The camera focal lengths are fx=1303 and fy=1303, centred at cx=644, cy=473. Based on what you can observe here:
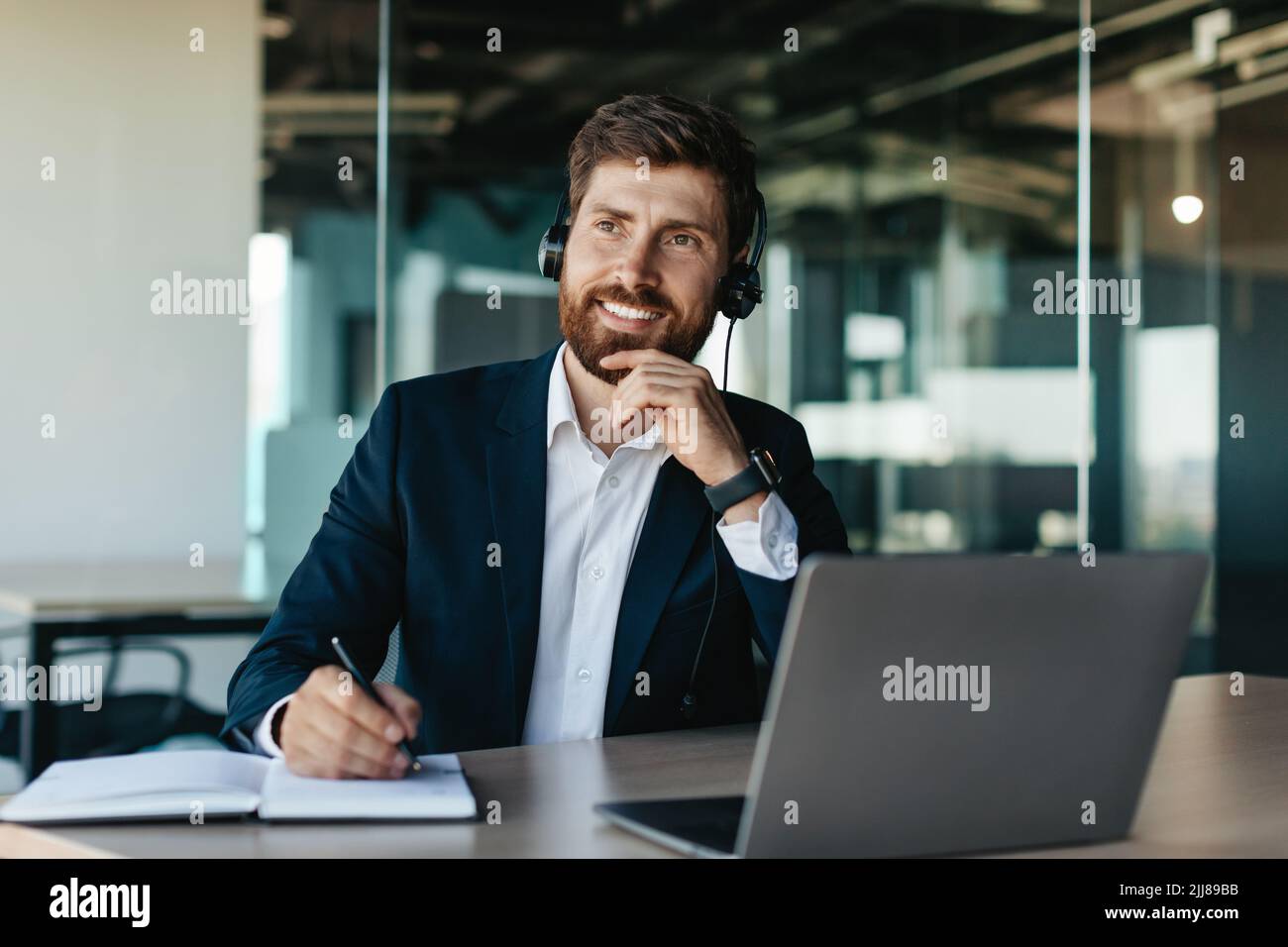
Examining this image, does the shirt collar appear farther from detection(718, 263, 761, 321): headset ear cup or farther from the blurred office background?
the blurred office background

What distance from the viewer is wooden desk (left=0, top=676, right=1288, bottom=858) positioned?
3.43 ft

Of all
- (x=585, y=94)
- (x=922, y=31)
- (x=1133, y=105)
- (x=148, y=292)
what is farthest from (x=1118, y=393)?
(x=148, y=292)

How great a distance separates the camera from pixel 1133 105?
17.1 feet

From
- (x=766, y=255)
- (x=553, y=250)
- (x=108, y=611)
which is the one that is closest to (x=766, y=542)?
(x=553, y=250)

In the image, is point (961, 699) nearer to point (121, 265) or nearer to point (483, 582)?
point (483, 582)

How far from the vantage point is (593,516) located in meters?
1.83

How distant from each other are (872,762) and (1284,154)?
382 centimetres

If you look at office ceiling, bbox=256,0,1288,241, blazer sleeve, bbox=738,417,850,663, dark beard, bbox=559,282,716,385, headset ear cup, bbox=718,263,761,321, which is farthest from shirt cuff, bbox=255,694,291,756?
office ceiling, bbox=256,0,1288,241

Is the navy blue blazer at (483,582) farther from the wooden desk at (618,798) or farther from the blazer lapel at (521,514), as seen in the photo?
the wooden desk at (618,798)

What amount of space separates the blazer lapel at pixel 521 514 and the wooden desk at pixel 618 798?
0.22 metres

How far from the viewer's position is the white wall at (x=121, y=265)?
377cm

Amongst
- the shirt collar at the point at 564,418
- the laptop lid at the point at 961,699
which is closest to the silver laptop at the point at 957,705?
the laptop lid at the point at 961,699

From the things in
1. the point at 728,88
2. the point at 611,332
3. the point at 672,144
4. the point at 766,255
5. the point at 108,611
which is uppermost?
the point at 728,88

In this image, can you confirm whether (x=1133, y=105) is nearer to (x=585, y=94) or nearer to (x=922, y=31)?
(x=922, y=31)
